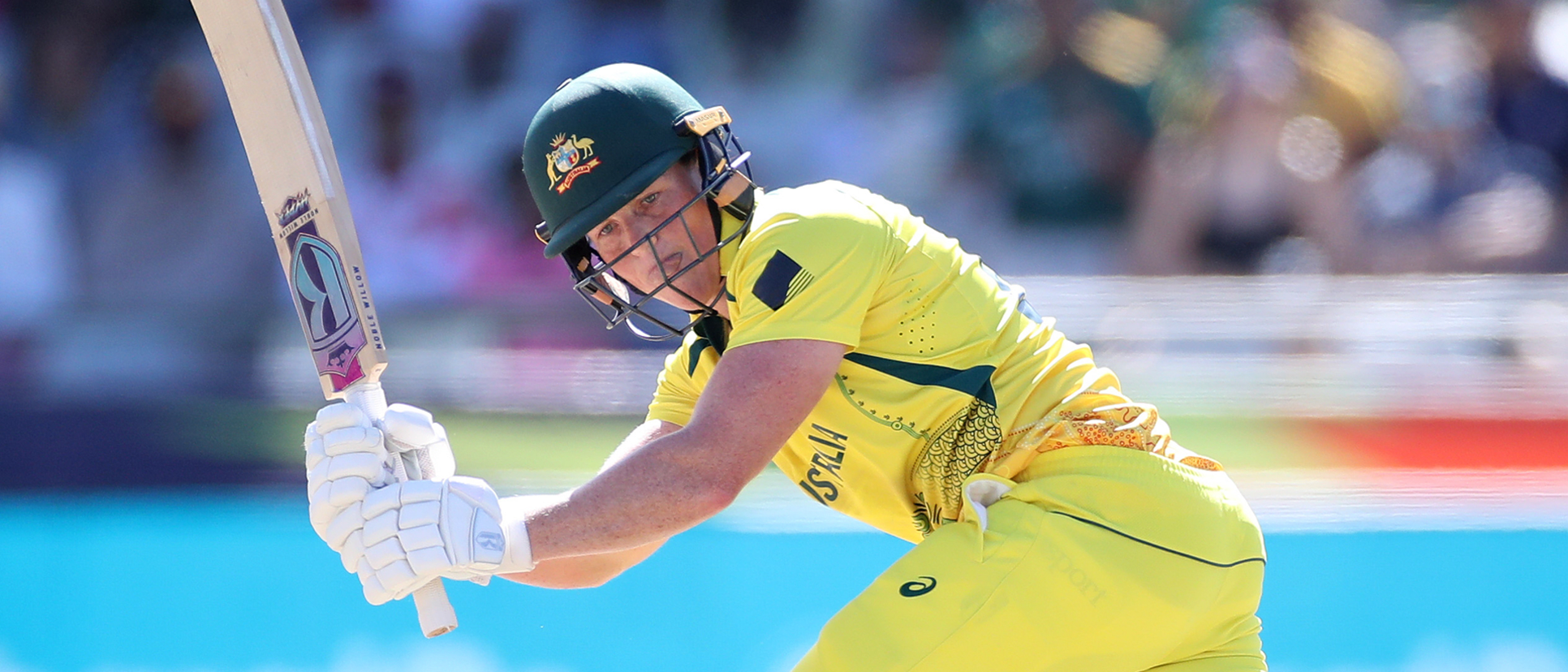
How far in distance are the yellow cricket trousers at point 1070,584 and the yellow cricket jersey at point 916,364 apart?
73 mm

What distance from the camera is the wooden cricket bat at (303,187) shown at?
6.81 ft

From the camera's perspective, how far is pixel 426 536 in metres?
1.84

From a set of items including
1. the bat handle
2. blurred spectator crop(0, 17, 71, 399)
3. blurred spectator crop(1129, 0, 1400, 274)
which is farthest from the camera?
blurred spectator crop(0, 17, 71, 399)

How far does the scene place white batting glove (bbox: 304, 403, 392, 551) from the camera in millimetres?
1903

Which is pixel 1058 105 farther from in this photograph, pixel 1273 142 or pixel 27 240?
pixel 27 240

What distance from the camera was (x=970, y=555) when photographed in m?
1.96

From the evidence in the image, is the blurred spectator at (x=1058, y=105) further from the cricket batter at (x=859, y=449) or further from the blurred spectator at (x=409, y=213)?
the cricket batter at (x=859, y=449)

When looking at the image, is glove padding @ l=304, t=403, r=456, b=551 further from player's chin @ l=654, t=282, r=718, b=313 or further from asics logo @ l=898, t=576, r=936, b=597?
asics logo @ l=898, t=576, r=936, b=597

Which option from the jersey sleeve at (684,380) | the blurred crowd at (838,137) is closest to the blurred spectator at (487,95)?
the blurred crowd at (838,137)

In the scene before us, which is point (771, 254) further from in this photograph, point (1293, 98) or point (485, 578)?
point (1293, 98)

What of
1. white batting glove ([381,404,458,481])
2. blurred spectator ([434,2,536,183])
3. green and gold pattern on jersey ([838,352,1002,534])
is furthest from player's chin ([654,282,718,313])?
blurred spectator ([434,2,536,183])

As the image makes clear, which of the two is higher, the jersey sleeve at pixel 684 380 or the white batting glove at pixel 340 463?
the jersey sleeve at pixel 684 380

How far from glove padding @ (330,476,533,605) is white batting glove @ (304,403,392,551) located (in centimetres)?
2

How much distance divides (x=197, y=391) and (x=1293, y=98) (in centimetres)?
514
